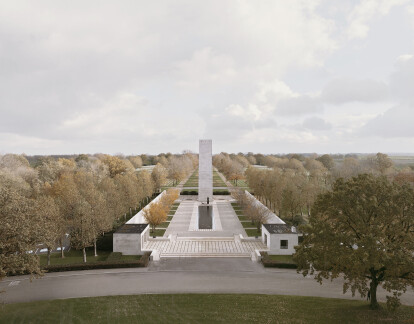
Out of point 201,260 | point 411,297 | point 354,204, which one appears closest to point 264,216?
point 201,260

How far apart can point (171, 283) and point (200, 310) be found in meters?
4.59

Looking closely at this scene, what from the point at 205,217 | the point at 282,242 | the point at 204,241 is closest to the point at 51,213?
the point at 204,241

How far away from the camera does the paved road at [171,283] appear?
18750mm

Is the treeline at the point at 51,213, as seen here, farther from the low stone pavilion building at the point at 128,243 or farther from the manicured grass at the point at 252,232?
the manicured grass at the point at 252,232

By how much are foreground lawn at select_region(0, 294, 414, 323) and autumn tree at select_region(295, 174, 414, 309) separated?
173 cm

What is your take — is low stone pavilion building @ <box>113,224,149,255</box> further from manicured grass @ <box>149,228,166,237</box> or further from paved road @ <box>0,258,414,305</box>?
manicured grass @ <box>149,228,166,237</box>

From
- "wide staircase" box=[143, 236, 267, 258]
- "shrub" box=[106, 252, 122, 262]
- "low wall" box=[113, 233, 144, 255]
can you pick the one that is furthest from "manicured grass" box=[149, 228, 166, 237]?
"shrub" box=[106, 252, 122, 262]

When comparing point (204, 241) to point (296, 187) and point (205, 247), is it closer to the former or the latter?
point (205, 247)

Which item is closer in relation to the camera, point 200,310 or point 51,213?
point 200,310

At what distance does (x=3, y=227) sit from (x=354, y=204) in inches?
753

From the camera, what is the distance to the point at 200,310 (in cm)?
1606

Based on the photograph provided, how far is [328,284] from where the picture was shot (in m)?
20.1

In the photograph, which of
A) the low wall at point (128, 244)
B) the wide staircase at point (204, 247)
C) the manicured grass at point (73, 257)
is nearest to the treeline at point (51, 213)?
the manicured grass at point (73, 257)

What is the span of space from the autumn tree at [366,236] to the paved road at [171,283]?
15.9ft
